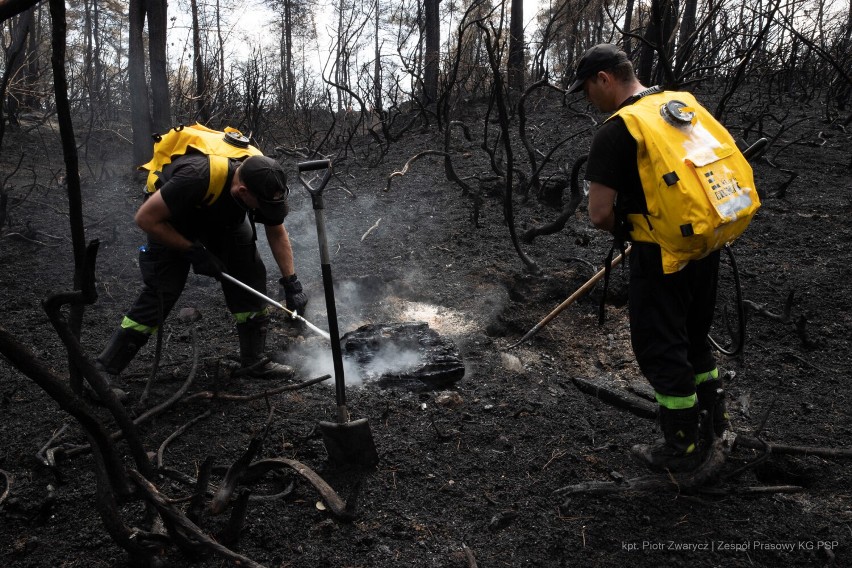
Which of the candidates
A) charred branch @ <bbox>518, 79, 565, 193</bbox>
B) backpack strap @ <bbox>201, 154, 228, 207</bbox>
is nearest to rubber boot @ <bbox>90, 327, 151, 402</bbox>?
backpack strap @ <bbox>201, 154, 228, 207</bbox>

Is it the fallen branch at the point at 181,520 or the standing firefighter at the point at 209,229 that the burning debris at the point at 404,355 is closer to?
the standing firefighter at the point at 209,229

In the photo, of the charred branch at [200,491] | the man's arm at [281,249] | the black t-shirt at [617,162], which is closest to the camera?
the charred branch at [200,491]

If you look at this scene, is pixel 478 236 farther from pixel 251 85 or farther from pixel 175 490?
pixel 251 85

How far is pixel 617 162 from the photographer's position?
235 cm

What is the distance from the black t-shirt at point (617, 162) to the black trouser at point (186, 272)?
2.11m

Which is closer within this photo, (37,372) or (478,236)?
(37,372)

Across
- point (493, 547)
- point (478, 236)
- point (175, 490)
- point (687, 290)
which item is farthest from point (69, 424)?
point (478, 236)

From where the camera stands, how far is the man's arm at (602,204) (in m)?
2.39

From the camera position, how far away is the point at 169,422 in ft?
9.80

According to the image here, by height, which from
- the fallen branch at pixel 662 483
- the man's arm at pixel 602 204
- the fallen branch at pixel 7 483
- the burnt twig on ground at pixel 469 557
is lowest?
the burnt twig on ground at pixel 469 557

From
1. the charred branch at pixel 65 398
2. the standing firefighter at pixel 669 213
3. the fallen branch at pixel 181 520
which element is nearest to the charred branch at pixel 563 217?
the standing firefighter at pixel 669 213

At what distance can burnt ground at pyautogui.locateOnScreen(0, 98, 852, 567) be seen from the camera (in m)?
2.24

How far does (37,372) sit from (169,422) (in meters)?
1.84

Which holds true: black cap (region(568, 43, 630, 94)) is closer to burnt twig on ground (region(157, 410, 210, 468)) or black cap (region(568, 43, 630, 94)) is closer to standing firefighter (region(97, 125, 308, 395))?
standing firefighter (region(97, 125, 308, 395))
